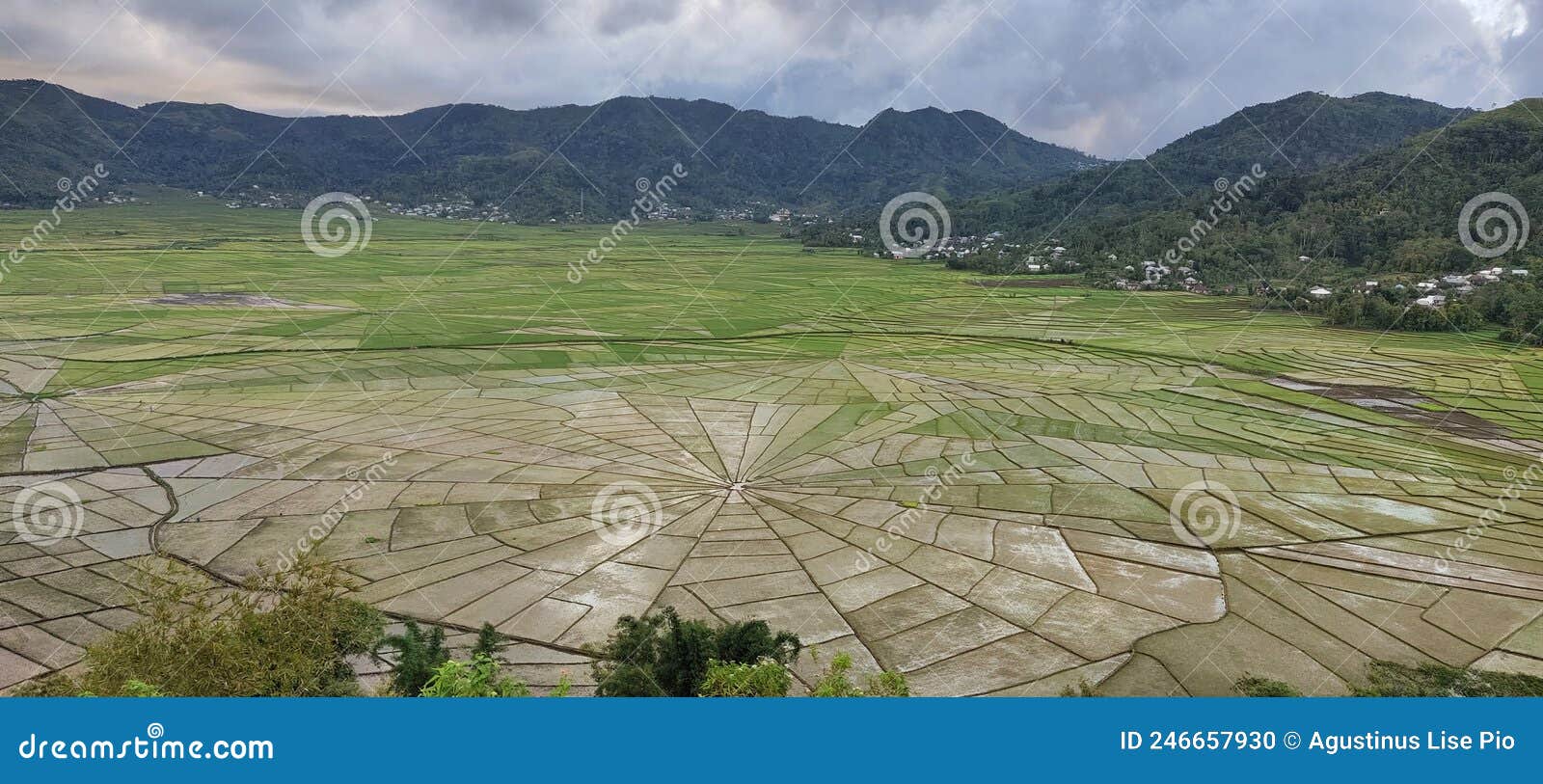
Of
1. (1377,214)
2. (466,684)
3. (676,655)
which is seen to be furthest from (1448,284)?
(466,684)

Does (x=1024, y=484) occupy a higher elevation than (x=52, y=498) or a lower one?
lower

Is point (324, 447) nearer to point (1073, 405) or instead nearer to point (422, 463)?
point (422, 463)

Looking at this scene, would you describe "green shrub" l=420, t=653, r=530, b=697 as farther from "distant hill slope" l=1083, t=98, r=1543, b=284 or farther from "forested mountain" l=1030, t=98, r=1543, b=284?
"distant hill slope" l=1083, t=98, r=1543, b=284

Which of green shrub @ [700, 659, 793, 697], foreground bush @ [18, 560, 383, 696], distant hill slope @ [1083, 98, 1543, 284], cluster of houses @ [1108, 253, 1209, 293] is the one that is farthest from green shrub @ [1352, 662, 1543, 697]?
distant hill slope @ [1083, 98, 1543, 284]

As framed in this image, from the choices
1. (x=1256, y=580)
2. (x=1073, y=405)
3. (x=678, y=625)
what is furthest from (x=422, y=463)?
(x=1073, y=405)

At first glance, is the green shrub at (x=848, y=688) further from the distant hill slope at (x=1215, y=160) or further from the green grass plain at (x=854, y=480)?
the distant hill slope at (x=1215, y=160)

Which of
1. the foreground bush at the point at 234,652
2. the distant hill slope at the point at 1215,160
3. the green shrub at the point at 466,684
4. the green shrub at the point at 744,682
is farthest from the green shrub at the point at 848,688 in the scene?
the distant hill slope at the point at 1215,160
